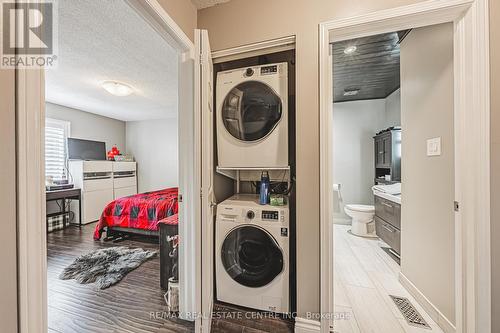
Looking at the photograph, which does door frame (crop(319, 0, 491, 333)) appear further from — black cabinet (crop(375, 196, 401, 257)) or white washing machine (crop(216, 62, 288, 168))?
black cabinet (crop(375, 196, 401, 257))

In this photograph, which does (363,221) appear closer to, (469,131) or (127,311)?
(469,131)

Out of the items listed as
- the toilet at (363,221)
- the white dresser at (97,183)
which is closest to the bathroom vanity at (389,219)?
the toilet at (363,221)

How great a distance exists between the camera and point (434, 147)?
5.14 feet

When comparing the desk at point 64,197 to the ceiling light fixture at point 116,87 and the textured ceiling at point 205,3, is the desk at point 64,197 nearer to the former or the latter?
the ceiling light fixture at point 116,87

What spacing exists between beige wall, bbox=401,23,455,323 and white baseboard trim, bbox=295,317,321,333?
95 cm

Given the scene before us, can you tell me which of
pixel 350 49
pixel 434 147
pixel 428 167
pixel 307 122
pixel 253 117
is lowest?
pixel 428 167

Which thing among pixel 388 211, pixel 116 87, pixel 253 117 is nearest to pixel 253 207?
pixel 253 117

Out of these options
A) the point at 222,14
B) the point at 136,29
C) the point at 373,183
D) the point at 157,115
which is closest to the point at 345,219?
the point at 373,183

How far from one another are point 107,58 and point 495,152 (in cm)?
353

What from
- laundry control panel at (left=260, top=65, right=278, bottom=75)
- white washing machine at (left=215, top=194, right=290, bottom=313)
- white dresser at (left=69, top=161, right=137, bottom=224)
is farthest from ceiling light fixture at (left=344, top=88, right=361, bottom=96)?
white dresser at (left=69, top=161, right=137, bottom=224)

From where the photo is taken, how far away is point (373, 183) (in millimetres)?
3928

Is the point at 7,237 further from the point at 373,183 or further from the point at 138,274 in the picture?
the point at 373,183

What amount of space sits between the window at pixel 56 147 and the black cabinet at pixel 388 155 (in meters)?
6.01

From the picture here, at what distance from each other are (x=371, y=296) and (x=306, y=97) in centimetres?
184
